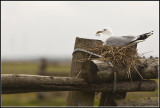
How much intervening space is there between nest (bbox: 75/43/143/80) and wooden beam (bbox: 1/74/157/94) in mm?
217

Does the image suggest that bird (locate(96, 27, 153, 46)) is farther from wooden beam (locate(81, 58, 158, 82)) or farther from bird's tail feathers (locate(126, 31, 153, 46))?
wooden beam (locate(81, 58, 158, 82))

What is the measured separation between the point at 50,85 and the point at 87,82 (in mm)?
442

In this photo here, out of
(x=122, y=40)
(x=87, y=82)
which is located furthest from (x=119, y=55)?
(x=87, y=82)

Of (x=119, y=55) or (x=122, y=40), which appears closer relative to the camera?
(x=119, y=55)

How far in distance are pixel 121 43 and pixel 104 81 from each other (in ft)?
1.97

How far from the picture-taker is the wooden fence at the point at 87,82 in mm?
2928

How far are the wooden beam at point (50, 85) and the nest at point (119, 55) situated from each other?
217 mm

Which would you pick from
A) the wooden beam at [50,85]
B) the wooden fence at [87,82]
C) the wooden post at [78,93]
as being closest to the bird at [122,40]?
the wooden fence at [87,82]

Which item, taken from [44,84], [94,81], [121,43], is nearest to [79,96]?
[94,81]

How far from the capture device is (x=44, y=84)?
3008 millimetres

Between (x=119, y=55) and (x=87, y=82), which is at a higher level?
(x=119, y=55)

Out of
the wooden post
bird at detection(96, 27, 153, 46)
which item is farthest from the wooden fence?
bird at detection(96, 27, 153, 46)

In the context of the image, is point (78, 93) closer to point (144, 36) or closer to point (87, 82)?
point (87, 82)

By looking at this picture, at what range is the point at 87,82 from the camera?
3.24 meters
